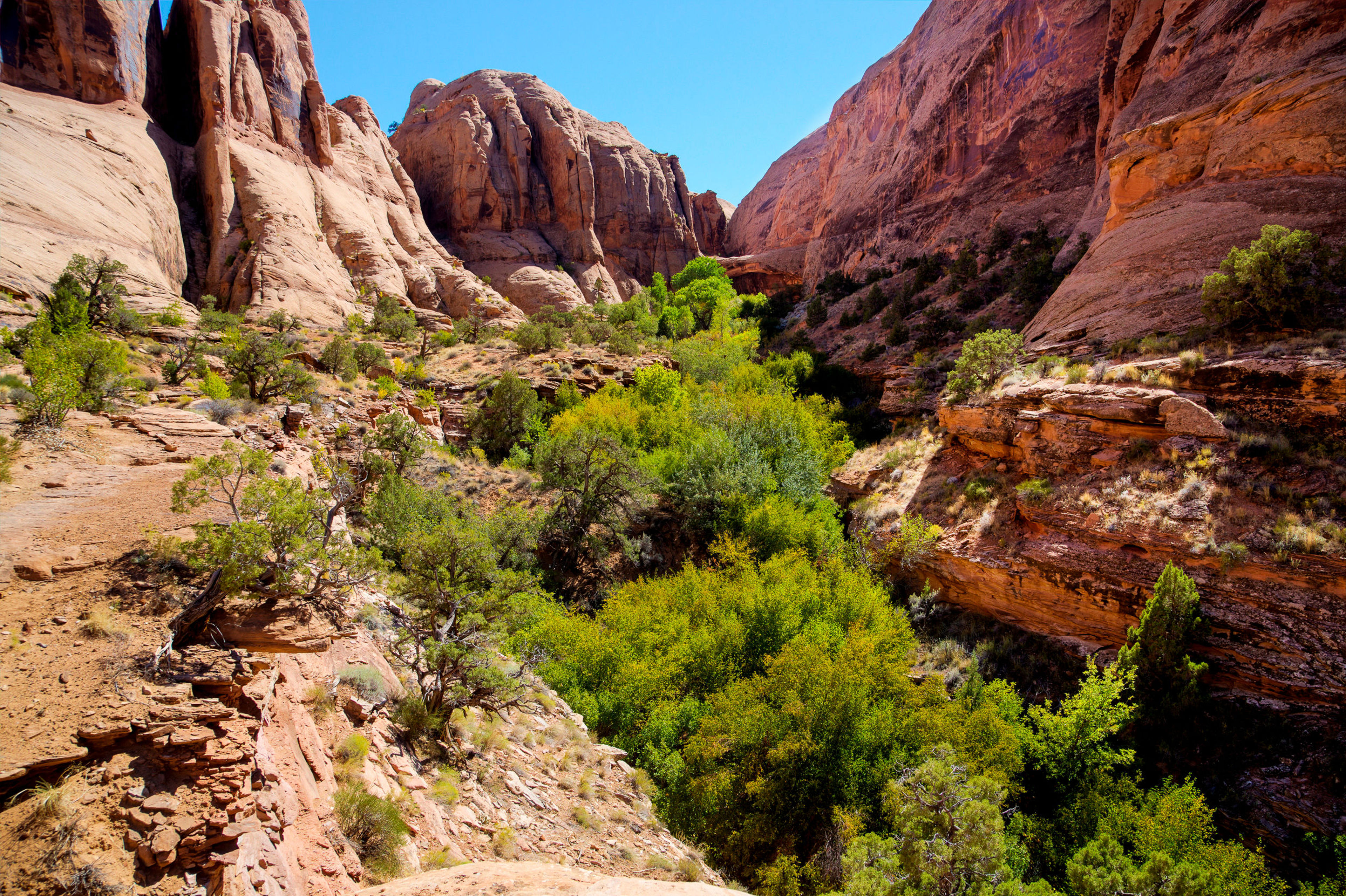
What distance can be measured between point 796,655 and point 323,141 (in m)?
41.3

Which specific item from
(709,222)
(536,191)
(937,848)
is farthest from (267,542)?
(709,222)

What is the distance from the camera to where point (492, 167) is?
163ft

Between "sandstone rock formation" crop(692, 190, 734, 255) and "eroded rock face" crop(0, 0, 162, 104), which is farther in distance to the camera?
"sandstone rock formation" crop(692, 190, 734, 255)

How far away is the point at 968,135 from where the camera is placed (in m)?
36.8

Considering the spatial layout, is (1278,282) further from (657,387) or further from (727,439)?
(657,387)

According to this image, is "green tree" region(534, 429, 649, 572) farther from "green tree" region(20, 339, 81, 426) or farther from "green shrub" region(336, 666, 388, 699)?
"green tree" region(20, 339, 81, 426)

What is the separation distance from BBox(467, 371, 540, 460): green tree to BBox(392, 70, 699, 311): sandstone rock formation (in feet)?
67.6

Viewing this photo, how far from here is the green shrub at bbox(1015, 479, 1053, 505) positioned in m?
14.8

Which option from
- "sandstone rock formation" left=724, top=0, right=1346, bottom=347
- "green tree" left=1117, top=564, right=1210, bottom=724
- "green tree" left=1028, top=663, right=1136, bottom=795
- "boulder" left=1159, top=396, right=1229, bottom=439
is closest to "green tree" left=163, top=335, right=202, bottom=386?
"green tree" left=1028, top=663, right=1136, bottom=795

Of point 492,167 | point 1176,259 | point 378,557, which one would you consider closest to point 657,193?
point 492,167

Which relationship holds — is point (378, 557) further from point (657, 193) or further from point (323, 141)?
point (657, 193)

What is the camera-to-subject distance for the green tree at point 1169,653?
1130 centimetres

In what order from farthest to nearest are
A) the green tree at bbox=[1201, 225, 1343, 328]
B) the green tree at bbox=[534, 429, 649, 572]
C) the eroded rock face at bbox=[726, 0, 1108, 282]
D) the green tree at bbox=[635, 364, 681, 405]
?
1. the eroded rock face at bbox=[726, 0, 1108, 282]
2. the green tree at bbox=[635, 364, 681, 405]
3. the green tree at bbox=[534, 429, 649, 572]
4. the green tree at bbox=[1201, 225, 1343, 328]

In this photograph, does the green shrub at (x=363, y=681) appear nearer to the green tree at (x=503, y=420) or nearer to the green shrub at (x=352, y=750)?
the green shrub at (x=352, y=750)
